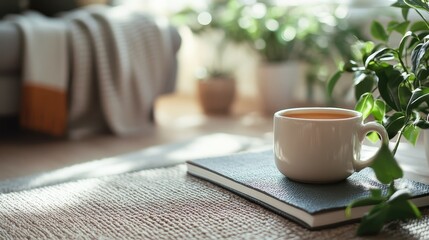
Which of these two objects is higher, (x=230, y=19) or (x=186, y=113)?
(x=230, y=19)

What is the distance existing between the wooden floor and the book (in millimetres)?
559

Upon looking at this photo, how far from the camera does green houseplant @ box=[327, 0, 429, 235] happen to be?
0.70m

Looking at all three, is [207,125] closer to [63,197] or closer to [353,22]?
[353,22]

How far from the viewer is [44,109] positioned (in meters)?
1.71

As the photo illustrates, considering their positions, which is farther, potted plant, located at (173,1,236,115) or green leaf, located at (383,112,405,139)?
potted plant, located at (173,1,236,115)

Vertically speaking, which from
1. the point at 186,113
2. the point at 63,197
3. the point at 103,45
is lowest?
the point at 186,113

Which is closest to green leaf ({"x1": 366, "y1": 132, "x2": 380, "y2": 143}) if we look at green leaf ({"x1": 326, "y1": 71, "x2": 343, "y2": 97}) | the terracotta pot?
green leaf ({"x1": 326, "y1": 71, "x2": 343, "y2": 97})

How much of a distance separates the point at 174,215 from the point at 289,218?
0.16 metres

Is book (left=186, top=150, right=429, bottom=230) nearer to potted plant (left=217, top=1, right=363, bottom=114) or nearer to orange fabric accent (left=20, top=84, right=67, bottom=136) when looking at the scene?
orange fabric accent (left=20, top=84, right=67, bottom=136)

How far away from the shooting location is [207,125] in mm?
2006

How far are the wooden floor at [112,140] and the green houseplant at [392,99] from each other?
0.77 metres

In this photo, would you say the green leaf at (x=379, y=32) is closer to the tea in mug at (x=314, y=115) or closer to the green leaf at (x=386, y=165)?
the tea in mug at (x=314, y=115)

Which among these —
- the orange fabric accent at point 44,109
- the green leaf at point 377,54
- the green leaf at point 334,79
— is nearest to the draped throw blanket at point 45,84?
the orange fabric accent at point 44,109

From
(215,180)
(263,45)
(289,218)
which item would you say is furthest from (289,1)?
(289,218)
